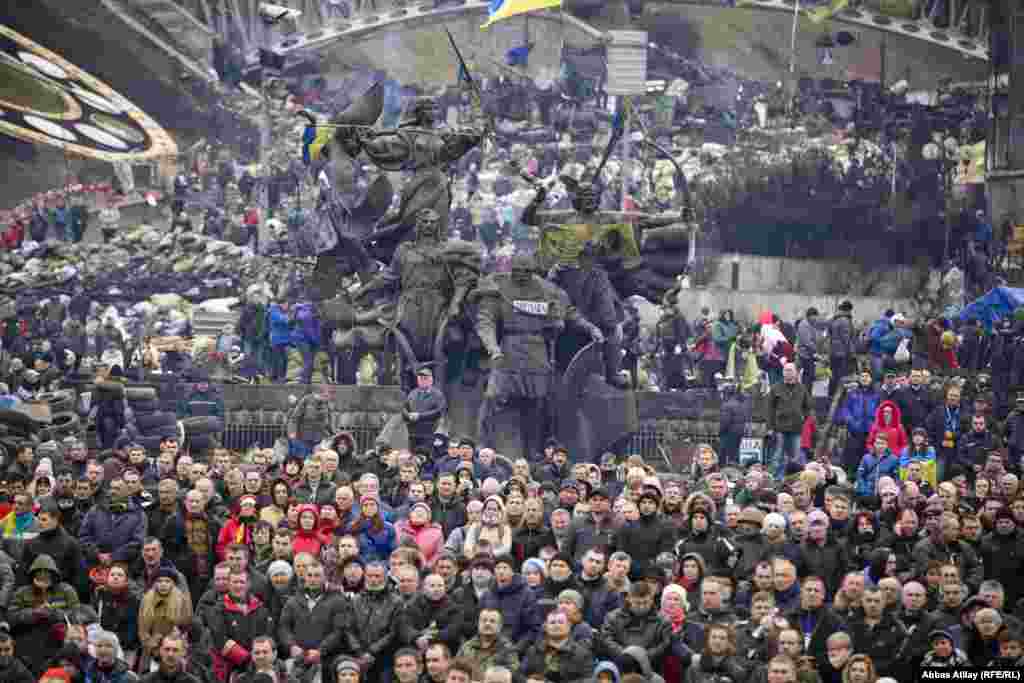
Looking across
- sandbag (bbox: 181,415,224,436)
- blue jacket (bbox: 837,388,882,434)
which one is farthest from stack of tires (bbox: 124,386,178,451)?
blue jacket (bbox: 837,388,882,434)

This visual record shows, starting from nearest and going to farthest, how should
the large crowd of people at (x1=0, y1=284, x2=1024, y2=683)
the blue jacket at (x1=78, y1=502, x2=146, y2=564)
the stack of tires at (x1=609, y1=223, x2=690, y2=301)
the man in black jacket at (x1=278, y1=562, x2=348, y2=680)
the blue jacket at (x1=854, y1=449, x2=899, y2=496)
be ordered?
the large crowd of people at (x1=0, y1=284, x2=1024, y2=683), the man in black jacket at (x1=278, y1=562, x2=348, y2=680), the blue jacket at (x1=78, y1=502, x2=146, y2=564), the blue jacket at (x1=854, y1=449, x2=899, y2=496), the stack of tires at (x1=609, y1=223, x2=690, y2=301)

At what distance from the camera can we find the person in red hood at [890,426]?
26.4 meters

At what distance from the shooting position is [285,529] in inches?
805

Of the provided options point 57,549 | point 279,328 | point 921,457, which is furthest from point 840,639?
point 279,328

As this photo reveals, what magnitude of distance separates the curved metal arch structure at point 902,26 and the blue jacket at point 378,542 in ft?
149

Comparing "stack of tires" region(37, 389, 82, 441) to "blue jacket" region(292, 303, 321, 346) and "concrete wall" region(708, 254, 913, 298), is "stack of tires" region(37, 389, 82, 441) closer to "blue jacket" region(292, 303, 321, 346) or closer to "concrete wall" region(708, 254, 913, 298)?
"blue jacket" region(292, 303, 321, 346)

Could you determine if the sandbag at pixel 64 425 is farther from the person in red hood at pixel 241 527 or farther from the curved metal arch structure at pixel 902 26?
the curved metal arch structure at pixel 902 26

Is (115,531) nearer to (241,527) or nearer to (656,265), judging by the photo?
(241,527)

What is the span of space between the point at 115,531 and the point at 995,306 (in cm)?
1712

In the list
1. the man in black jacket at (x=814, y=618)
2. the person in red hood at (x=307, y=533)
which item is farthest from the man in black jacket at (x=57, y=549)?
the man in black jacket at (x=814, y=618)

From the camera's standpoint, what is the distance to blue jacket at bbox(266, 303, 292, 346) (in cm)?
3328

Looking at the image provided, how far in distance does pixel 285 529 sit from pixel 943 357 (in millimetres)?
14758

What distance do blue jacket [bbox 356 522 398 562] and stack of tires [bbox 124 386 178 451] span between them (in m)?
8.11

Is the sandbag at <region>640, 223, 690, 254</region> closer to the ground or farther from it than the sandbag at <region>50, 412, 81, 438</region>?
farther from it
